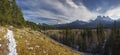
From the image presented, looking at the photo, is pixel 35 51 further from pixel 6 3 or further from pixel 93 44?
pixel 93 44

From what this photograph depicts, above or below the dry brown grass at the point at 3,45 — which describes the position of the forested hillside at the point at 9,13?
above

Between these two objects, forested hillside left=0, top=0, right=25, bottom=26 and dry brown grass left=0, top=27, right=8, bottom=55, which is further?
forested hillside left=0, top=0, right=25, bottom=26

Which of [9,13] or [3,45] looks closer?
[3,45]

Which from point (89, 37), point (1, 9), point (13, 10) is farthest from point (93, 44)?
point (1, 9)

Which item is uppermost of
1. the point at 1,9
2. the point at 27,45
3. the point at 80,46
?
the point at 1,9

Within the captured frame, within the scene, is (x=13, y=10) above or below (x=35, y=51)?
above

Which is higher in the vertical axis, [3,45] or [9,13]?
[9,13]

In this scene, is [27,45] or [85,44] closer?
[27,45]

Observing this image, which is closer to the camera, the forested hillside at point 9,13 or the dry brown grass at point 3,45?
the dry brown grass at point 3,45

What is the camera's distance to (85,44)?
15188 centimetres

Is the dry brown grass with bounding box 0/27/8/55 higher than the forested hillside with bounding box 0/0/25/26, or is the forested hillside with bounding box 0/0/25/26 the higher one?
the forested hillside with bounding box 0/0/25/26

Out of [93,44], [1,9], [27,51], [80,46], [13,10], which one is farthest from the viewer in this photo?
[93,44]

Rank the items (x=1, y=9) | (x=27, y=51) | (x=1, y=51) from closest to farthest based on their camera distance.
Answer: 1. (x=1, y=51)
2. (x=27, y=51)
3. (x=1, y=9)

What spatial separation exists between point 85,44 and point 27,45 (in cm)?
9802
